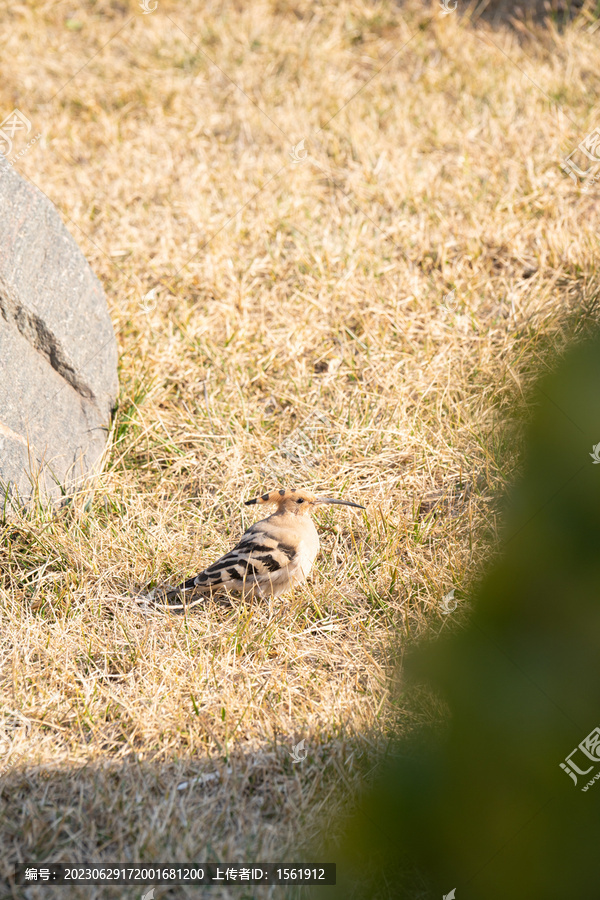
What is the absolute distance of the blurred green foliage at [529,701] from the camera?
2.02 ft

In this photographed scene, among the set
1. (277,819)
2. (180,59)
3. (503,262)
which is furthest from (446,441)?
(180,59)

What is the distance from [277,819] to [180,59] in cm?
645

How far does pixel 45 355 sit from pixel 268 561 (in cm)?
147

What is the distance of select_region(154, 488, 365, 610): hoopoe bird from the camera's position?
2.89 meters

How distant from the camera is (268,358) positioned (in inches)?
Result: 166

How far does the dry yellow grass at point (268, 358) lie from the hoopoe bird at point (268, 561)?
98mm

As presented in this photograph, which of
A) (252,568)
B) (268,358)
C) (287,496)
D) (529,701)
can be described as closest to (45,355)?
A: (268,358)

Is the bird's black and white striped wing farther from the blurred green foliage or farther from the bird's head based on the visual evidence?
the blurred green foliage

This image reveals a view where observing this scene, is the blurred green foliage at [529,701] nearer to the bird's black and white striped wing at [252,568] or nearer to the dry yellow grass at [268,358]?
the dry yellow grass at [268,358]

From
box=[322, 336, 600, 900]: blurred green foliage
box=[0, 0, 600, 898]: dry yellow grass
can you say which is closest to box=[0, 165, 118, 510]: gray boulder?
box=[0, 0, 600, 898]: dry yellow grass

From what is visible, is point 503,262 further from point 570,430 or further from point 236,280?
point 570,430

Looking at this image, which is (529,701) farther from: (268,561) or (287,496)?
(287,496)

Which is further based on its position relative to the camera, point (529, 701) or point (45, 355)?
point (45, 355)

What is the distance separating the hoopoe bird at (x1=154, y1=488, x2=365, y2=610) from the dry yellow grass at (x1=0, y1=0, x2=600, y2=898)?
98 millimetres
